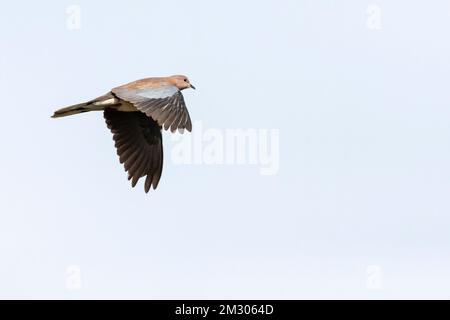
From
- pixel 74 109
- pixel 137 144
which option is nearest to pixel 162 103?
pixel 74 109

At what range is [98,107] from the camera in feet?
45.1

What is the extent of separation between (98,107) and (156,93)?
986mm

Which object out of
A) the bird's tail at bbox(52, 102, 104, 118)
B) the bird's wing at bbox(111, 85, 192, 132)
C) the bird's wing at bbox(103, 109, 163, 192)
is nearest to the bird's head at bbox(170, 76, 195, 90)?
the bird's wing at bbox(103, 109, 163, 192)

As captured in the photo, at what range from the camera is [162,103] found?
502 inches

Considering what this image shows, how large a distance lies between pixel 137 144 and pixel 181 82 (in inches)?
45.5

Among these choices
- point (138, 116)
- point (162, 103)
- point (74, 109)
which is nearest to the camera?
Answer: point (162, 103)

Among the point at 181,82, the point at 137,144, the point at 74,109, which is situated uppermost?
the point at 181,82

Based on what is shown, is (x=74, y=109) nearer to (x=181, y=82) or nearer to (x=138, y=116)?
(x=138, y=116)

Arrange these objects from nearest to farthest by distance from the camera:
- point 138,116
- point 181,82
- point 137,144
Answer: point 137,144
point 138,116
point 181,82

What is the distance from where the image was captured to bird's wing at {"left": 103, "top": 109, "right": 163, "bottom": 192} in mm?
14547

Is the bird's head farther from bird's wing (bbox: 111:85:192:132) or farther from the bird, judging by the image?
bird's wing (bbox: 111:85:192:132)

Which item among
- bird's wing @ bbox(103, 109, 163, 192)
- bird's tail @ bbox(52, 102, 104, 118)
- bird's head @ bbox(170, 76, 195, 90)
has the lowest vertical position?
bird's wing @ bbox(103, 109, 163, 192)

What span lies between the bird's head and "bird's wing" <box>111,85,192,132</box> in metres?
1.50

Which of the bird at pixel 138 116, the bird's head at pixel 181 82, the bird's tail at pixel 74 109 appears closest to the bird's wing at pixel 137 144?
the bird at pixel 138 116
